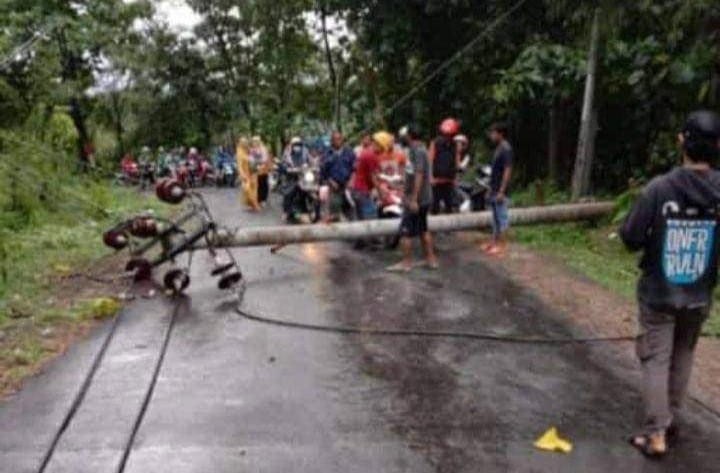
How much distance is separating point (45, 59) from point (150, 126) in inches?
722

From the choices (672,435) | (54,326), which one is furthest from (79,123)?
(672,435)

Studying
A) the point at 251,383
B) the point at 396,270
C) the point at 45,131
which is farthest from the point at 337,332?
the point at 45,131

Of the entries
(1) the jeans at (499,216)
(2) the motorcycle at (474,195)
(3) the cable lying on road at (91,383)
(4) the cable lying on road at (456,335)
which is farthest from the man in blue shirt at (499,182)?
(3) the cable lying on road at (91,383)

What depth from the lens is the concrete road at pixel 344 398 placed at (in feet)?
16.5

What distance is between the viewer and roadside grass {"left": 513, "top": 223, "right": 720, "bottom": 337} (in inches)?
394

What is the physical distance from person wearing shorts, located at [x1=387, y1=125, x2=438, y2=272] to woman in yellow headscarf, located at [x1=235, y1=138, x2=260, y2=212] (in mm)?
8247

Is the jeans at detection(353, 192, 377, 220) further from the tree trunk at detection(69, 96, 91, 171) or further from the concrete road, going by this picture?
the tree trunk at detection(69, 96, 91, 171)

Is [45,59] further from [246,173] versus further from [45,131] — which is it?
[246,173]

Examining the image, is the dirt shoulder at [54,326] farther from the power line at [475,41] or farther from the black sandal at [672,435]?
the power line at [475,41]

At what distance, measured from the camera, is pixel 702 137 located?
485cm

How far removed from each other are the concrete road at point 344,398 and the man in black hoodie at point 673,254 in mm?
459

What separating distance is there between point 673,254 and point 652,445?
1.13 m

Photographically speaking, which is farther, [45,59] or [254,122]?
[254,122]

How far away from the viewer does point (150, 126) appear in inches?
1458
